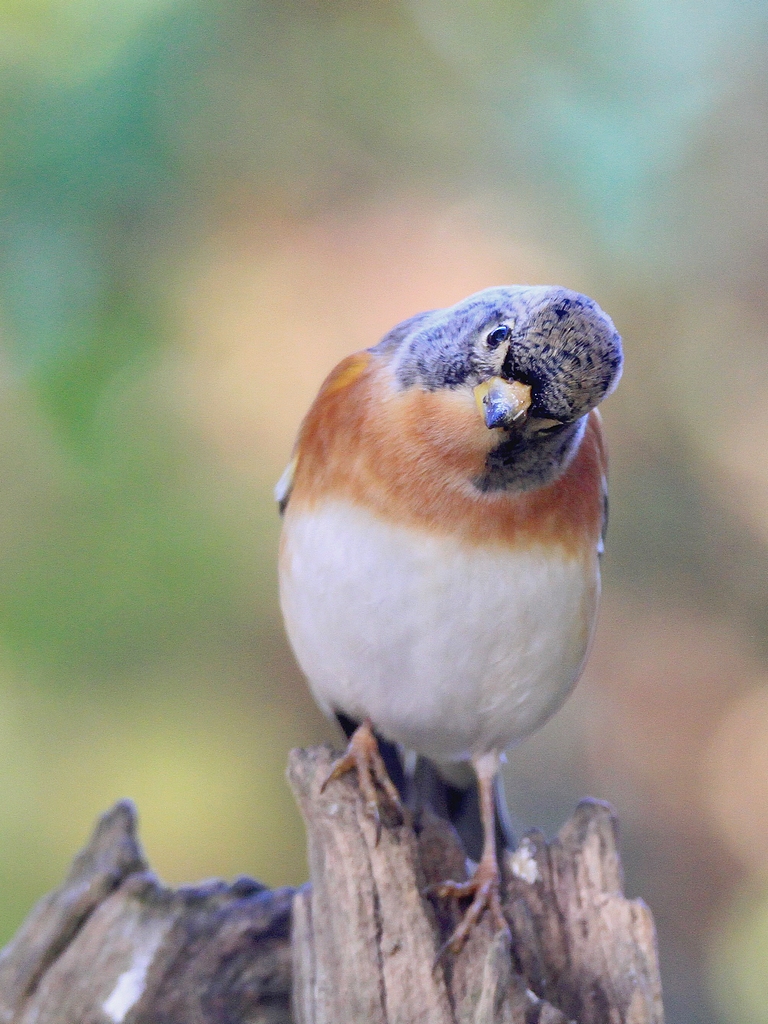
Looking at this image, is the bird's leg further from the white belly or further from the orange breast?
the orange breast

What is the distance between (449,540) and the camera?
1.26 meters

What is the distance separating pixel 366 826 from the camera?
1298mm

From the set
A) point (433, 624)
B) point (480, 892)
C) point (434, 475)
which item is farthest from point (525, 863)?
point (434, 475)

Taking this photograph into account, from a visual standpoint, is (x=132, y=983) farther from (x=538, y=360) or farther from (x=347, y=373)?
(x=538, y=360)

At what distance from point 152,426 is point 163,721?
706 mm

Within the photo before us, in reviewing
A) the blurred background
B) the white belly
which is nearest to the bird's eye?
the white belly

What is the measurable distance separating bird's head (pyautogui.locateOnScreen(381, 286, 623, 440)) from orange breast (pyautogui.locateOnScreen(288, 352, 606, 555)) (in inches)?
2.1

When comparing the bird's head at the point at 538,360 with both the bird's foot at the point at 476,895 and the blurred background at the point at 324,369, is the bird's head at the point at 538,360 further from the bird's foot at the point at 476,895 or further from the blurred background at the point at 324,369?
the blurred background at the point at 324,369

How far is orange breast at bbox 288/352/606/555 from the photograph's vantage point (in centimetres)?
125

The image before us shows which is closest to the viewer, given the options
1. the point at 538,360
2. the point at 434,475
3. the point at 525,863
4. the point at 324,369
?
the point at 538,360

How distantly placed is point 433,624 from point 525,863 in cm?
34

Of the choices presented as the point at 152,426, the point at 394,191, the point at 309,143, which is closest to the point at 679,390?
the point at 394,191

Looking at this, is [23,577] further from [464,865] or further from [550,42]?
[550,42]

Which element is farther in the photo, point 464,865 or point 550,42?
point 550,42
